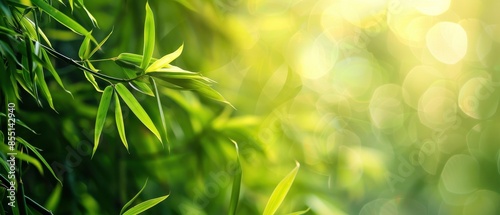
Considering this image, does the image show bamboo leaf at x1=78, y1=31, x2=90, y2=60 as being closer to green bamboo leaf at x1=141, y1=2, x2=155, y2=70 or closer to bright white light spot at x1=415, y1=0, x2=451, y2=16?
green bamboo leaf at x1=141, y1=2, x2=155, y2=70

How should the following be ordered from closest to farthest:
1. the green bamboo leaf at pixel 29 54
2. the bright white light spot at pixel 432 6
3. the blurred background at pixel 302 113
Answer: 1. the green bamboo leaf at pixel 29 54
2. the blurred background at pixel 302 113
3. the bright white light spot at pixel 432 6

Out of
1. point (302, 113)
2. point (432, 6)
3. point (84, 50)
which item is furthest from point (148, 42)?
point (432, 6)

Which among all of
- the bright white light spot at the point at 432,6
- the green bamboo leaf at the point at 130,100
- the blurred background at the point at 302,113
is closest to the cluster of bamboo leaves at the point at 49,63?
the green bamboo leaf at the point at 130,100

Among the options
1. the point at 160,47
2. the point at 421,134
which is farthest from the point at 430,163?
the point at 160,47

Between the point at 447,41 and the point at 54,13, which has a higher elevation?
the point at 54,13

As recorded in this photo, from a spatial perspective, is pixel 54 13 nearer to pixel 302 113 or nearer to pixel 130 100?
pixel 130 100

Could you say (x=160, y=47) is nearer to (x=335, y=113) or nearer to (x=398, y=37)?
(x=335, y=113)

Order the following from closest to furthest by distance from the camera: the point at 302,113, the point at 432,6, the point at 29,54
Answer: the point at 29,54 < the point at 302,113 < the point at 432,6

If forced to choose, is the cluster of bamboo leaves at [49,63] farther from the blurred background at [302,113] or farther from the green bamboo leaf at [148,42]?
the blurred background at [302,113]
